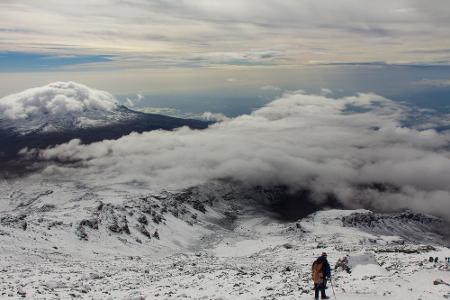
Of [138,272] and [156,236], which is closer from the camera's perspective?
[138,272]

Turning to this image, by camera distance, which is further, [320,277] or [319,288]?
[319,288]

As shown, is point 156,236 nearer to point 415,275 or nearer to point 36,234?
point 36,234

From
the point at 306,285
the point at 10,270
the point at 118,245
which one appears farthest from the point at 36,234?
the point at 306,285

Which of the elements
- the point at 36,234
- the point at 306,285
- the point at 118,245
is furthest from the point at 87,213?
the point at 306,285

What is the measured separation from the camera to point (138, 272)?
181 feet

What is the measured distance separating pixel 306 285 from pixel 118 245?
108716mm

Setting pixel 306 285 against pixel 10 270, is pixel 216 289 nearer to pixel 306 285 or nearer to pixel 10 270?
pixel 306 285

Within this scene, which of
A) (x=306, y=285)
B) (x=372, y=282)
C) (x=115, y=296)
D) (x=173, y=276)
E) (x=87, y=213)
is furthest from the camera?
(x=87, y=213)

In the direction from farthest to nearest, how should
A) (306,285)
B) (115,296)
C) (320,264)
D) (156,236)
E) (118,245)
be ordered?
1. (156,236)
2. (118,245)
3. (115,296)
4. (306,285)
5. (320,264)

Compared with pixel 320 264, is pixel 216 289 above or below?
below

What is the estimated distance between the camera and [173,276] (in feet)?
159

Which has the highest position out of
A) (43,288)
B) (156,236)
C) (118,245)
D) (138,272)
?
(43,288)

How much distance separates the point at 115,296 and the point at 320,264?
1961cm

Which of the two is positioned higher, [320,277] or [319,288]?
[320,277]
